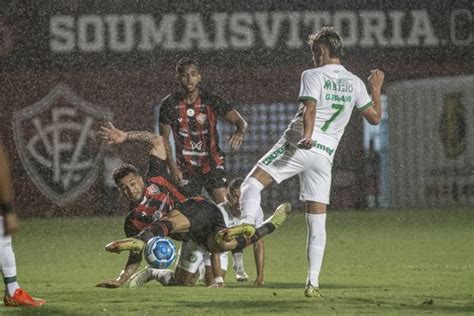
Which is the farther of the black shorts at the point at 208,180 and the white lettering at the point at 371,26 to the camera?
the white lettering at the point at 371,26

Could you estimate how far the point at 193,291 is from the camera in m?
12.5

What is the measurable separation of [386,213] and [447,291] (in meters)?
15.4

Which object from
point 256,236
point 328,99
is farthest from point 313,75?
point 256,236

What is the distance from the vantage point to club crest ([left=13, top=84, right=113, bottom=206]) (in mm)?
29734

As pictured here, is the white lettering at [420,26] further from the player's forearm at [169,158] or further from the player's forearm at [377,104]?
the player's forearm at [377,104]

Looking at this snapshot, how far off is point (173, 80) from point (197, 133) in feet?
51.3

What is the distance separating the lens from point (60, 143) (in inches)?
1178

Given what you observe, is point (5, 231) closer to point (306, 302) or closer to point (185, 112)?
point (306, 302)

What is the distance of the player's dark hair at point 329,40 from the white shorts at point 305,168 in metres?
0.79

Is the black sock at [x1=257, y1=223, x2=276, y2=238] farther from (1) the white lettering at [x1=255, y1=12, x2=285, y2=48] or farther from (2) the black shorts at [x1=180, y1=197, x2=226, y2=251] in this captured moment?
(1) the white lettering at [x1=255, y1=12, x2=285, y2=48]

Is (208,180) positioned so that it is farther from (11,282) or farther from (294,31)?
(294,31)

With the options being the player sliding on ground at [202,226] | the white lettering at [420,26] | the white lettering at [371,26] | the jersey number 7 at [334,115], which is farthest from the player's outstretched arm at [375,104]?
the white lettering at [420,26]

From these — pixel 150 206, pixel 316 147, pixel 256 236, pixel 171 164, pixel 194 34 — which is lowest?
pixel 256 236

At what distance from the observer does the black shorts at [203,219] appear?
12422 mm
